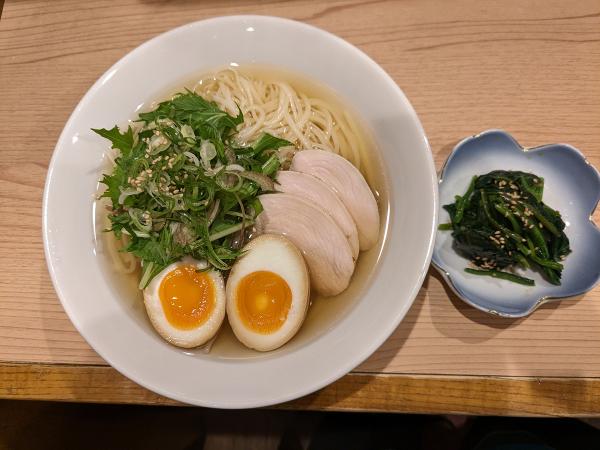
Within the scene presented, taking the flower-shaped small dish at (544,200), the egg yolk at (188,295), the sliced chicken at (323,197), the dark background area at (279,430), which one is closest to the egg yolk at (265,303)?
the egg yolk at (188,295)

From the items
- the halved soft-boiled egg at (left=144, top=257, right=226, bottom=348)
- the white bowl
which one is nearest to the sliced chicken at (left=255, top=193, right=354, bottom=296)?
the white bowl

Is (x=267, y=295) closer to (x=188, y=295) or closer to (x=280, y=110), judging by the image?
(x=188, y=295)

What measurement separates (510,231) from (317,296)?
706 mm

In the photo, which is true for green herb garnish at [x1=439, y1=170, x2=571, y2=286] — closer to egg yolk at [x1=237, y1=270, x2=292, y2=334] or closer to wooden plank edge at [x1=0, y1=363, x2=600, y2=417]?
wooden plank edge at [x1=0, y1=363, x2=600, y2=417]

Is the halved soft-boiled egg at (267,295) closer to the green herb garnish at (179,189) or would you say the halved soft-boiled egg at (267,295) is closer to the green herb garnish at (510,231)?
the green herb garnish at (179,189)

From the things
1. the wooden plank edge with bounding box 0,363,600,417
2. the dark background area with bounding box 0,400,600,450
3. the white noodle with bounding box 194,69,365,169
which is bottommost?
the dark background area with bounding box 0,400,600,450

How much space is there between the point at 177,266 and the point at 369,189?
0.70m

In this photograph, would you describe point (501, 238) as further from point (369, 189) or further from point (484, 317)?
point (369, 189)

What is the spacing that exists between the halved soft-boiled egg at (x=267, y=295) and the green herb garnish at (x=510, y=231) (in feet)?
1.96

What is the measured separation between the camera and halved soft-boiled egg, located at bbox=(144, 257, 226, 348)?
137 centimetres

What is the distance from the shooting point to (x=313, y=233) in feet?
4.78

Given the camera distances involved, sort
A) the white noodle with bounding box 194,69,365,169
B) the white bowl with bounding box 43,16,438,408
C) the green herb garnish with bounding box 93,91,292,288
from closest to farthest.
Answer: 1. the white bowl with bounding box 43,16,438,408
2. the green herb garnish with bounding box 93,91,292,288
3. the white noodle with bounding box 194,69,365,169

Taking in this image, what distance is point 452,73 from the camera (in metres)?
1.78

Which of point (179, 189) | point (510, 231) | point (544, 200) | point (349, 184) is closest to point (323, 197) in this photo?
point (349, 184)
